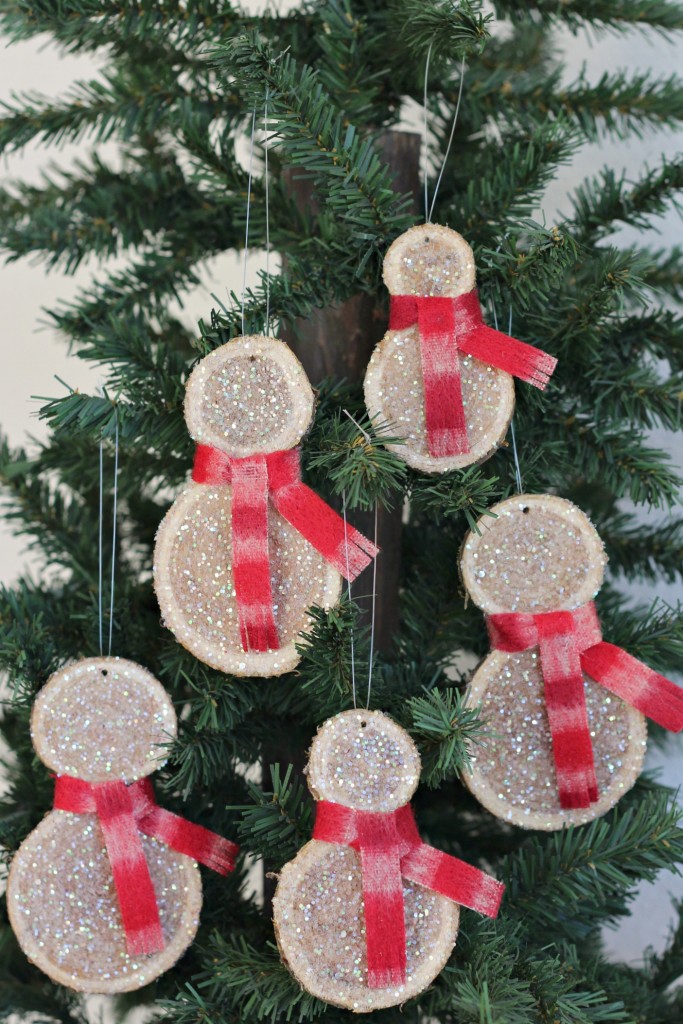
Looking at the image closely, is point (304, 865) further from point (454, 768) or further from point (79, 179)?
point (79, 179)

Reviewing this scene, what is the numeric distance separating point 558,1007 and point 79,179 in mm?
631

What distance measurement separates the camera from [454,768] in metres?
0.53

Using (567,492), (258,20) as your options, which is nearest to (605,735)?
(567,492)

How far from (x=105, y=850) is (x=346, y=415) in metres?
0.28

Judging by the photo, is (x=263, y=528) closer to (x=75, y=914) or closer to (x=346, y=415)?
(x=346, y=415)

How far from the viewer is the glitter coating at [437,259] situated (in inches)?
22.1

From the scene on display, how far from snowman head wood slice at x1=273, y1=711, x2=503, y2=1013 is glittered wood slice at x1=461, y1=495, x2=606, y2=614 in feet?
0.32

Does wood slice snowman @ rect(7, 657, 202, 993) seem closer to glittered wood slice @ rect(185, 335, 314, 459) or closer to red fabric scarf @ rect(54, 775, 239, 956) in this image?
red fabric scarf @ rect(54, 775, 239, 956)

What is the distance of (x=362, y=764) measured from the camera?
0.52 m

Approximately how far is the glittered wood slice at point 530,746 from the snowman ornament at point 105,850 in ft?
→ 0.54

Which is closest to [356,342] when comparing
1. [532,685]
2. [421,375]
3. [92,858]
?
[421,375]

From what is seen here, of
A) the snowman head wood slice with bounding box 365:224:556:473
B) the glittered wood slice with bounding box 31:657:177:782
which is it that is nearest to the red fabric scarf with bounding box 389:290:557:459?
the snowman head wood slice with bounding box 365:224:556:473

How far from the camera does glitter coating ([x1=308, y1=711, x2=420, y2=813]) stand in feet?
1.71

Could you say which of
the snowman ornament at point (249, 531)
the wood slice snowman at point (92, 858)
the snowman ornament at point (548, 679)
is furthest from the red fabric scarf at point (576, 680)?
the wood slice snowman at point (92, 858)
